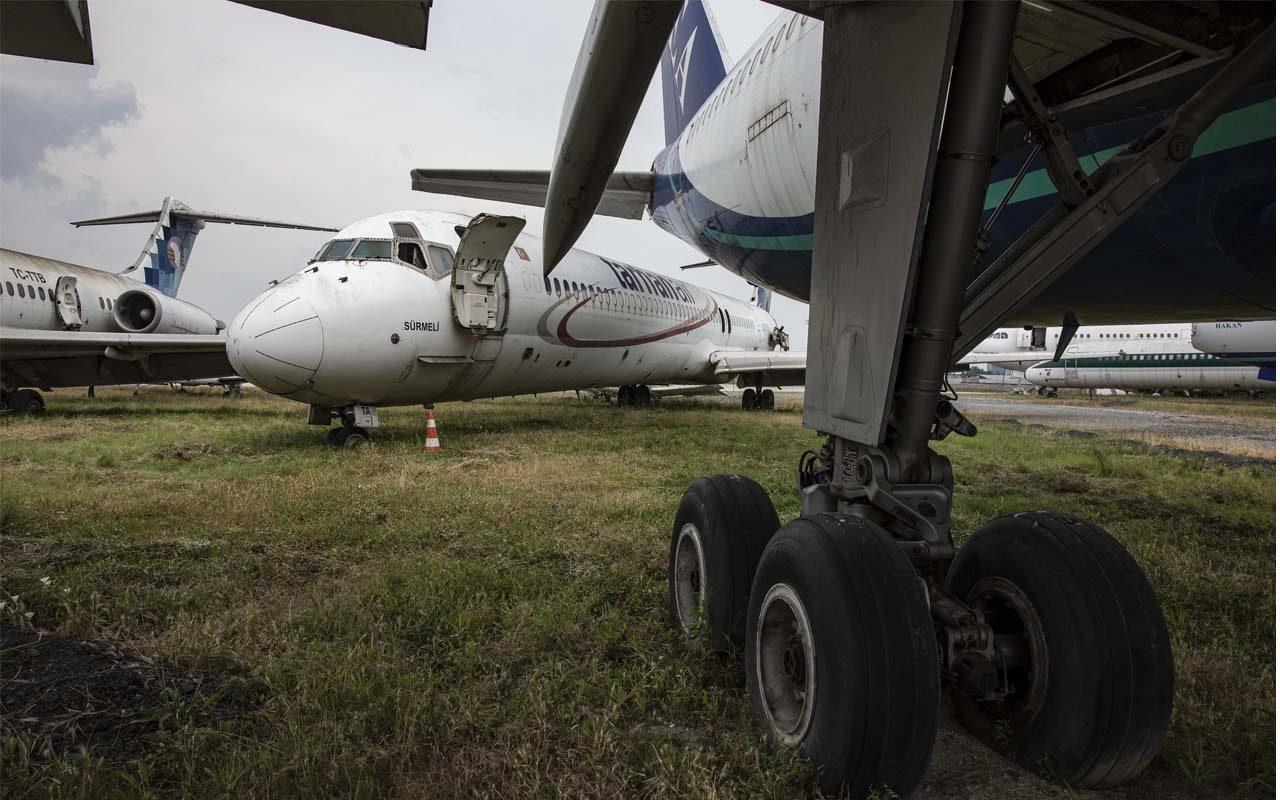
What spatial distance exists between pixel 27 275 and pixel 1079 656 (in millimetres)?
18070

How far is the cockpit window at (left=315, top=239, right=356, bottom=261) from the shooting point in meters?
8.30

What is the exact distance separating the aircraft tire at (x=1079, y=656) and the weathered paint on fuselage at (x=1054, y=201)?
1.58 m

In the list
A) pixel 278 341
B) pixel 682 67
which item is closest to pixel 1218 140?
pixel 682 67

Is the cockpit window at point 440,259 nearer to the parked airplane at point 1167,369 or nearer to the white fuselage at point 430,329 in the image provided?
the white fuselage at point 430,329

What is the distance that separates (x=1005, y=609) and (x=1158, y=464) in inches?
289

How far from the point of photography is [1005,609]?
81.8 inches

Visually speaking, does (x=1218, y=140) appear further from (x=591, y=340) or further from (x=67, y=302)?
(x=67, y=302)

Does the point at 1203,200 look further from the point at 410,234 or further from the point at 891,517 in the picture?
the point at 410,234

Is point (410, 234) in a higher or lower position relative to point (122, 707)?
higher

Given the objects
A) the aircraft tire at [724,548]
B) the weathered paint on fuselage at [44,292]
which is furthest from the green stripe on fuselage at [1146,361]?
the weathered paint on fuselage at [44,292]

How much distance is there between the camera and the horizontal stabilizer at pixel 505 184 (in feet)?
23.2

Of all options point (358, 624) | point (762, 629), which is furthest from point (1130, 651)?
point (358, 624)

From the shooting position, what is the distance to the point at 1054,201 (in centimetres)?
302

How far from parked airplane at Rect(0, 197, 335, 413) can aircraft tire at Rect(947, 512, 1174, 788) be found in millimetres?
13249
